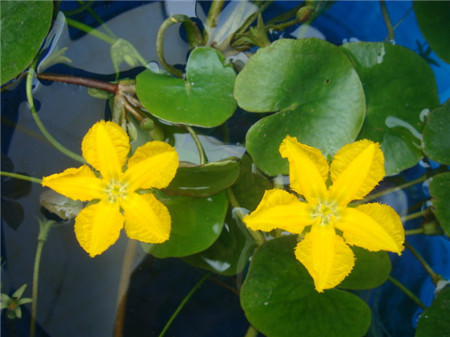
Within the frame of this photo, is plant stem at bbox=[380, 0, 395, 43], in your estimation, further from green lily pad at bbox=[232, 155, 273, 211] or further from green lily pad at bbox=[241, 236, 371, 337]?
green lily pad at bbox=[241, 236, 371, 337]

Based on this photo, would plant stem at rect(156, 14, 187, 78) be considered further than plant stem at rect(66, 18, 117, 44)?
No

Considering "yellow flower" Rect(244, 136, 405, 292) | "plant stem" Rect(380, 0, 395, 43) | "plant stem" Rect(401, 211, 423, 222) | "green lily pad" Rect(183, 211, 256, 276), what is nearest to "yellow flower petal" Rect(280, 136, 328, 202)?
"yellow flower" Rect(244, 136, 405, 292)

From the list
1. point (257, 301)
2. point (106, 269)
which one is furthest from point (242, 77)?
point (106, 269)

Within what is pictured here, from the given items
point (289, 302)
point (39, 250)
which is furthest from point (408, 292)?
point (39, 250)

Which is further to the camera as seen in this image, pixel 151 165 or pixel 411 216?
pixel 411 216

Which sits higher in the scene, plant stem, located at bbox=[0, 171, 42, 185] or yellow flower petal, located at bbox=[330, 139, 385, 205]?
yellow flower petal, located at bbox=[330, 139, 385, 205]

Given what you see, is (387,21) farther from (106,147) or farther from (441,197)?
(106,147)

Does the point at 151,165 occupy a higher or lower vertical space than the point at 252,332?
higher
